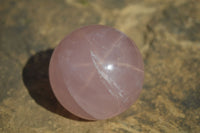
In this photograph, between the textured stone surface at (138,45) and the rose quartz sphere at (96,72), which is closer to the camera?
the rose quartz sphere at (96,72)

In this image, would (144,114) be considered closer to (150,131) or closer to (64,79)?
(150,131)

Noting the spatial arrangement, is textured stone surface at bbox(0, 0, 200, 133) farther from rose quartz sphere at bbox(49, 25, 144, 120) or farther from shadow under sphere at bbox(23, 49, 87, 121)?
rose quartz sphere at bbox(49, 25, 144, 120)

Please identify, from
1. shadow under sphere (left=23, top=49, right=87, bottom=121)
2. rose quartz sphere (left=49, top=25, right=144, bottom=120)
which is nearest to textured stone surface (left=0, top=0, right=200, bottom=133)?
shadow under sphere (left=23, top=49, right=87, bottom=121)

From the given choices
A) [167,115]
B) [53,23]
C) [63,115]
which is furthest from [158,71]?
[53,23]

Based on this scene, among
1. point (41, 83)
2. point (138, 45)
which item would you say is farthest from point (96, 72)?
point (138, 45)

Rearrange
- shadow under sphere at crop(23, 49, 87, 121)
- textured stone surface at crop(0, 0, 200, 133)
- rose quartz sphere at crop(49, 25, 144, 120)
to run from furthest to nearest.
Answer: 1. shadow under sphere at crop(23, 49, 87, 121)
2. textured stone surface at crop(0, 0, 200, 133)
3. rose quartz sphere at crop(49, 25, 144, 120)

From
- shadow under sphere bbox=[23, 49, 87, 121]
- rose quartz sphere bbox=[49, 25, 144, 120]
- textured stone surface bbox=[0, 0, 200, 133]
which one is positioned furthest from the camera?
shadow under sphere bbox=[23, 49, 87, 121]

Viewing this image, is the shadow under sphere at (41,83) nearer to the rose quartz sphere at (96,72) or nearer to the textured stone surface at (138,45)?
the textured stone surface at (138,45)

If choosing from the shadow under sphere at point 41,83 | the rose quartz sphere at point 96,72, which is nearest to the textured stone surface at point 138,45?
the shadow under sphere at point 41,83
